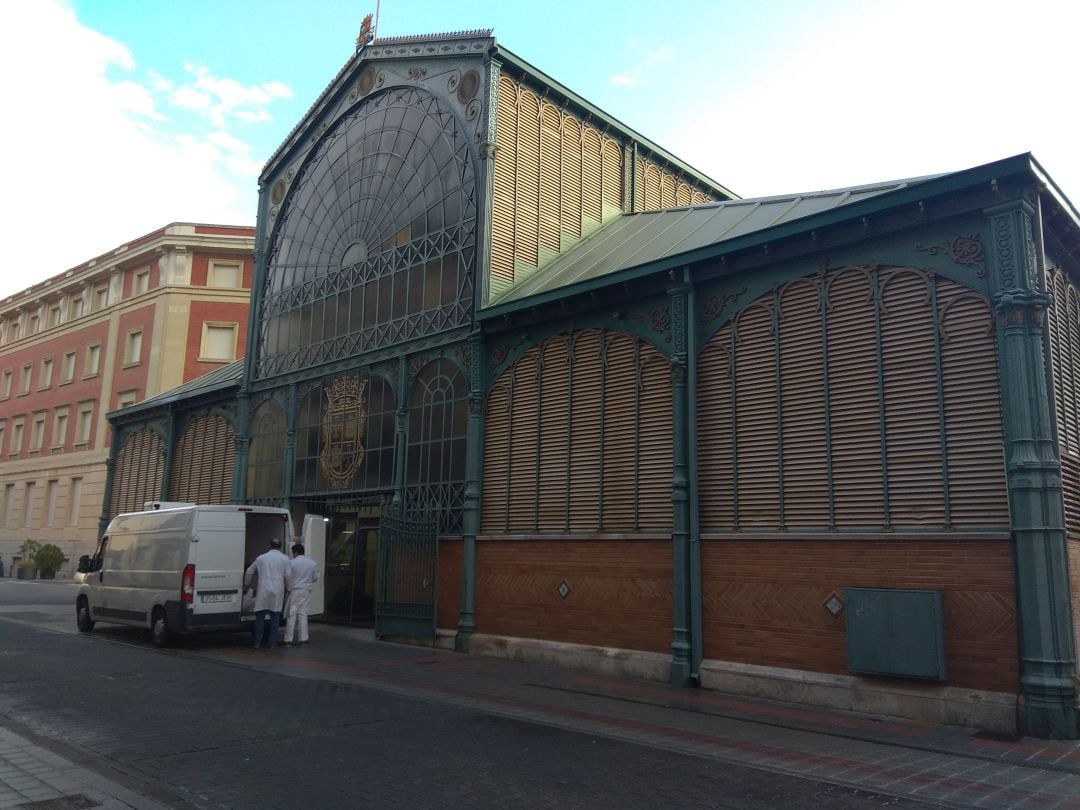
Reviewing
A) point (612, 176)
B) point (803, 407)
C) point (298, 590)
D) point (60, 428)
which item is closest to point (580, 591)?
point (803, 407)

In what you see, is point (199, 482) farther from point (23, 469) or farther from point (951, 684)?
point (23, 469)

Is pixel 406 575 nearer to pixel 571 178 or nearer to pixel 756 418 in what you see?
pixel 756 418

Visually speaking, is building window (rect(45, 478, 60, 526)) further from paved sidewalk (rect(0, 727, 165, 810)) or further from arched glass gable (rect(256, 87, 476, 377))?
paved sidewalk (rect(0, 727, 165, 810))

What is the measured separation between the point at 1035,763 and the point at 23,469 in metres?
48.7

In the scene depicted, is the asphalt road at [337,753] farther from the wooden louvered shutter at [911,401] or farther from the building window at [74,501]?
the building window at [74,501]

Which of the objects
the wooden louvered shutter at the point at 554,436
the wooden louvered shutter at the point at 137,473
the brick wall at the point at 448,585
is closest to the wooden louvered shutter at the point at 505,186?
the wooden louvered shutter at the point at 554,436

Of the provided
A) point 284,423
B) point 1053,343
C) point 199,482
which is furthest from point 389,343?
point 1053,343

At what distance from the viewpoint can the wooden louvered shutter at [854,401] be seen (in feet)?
33.6

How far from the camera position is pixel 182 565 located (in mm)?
14523

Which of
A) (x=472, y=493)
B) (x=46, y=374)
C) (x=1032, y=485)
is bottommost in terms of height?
(x=1032, y=485)

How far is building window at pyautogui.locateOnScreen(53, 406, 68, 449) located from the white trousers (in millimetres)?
32774

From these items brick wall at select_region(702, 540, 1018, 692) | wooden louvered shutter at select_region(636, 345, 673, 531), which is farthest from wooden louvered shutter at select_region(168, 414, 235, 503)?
brick wall at select_region(702, 540, 1018, 692)

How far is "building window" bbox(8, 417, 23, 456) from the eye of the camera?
4596 centimetres

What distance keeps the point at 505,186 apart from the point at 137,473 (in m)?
17.1
